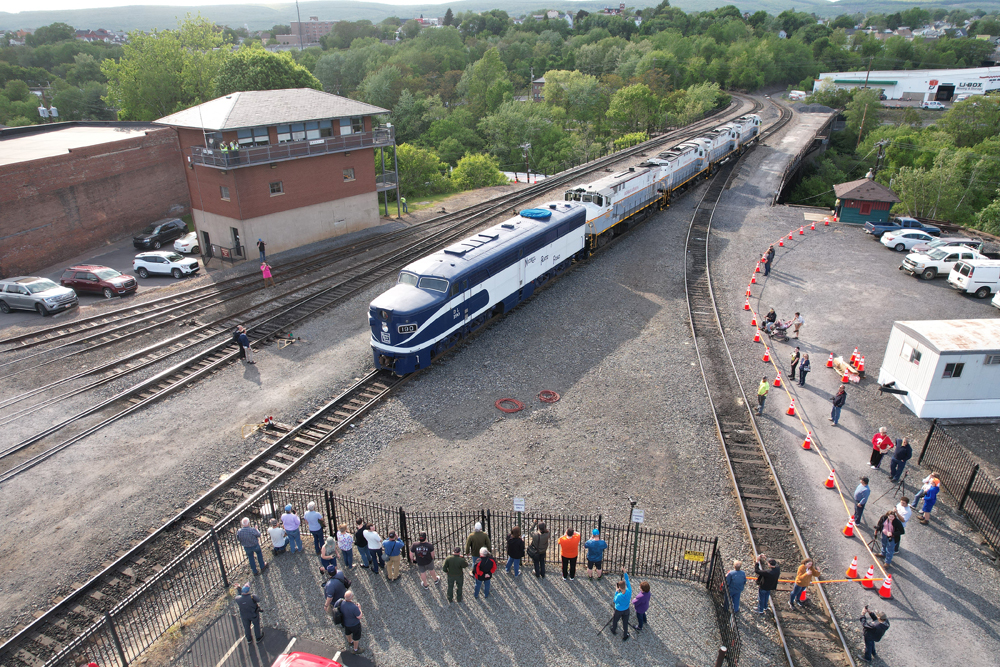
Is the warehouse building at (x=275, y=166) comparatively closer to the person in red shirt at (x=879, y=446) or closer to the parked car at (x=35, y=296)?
the parked car at (x=35, y=296)

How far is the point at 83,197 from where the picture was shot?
128 ft

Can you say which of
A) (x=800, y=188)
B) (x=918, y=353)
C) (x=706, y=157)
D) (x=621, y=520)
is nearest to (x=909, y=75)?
(x=800, y=188)

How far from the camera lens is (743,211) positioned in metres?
40.6

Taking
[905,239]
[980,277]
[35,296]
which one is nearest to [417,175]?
[35,296]

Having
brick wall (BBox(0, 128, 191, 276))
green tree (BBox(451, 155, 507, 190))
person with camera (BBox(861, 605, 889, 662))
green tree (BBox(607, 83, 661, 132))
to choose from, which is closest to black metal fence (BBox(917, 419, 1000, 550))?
person with camera (BBox(861, 605, 889, 662))

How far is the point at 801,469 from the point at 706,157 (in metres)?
36.3

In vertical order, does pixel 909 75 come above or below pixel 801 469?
above

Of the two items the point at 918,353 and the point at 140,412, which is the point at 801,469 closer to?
the point at 918,353

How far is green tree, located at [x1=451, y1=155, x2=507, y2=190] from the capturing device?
175ft

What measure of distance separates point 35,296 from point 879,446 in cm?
3477

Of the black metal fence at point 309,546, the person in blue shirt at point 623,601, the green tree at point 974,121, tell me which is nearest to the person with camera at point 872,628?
the black metal fence at point 309,546

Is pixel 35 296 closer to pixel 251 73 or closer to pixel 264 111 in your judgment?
pixel 264 111

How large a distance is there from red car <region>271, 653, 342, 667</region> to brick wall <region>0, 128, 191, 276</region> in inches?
1438

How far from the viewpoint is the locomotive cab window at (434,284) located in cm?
2070
